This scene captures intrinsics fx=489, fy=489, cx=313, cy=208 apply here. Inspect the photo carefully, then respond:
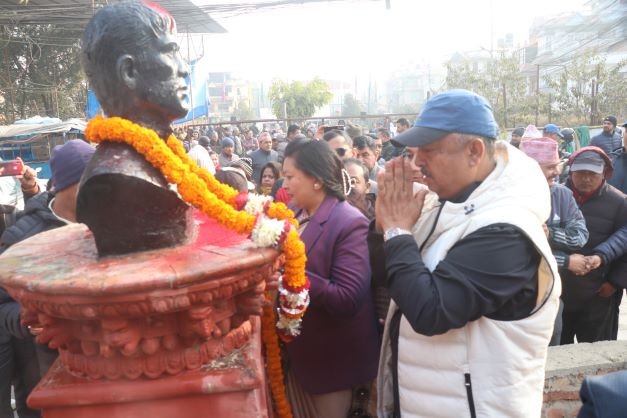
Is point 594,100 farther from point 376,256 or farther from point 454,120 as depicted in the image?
point 454,120

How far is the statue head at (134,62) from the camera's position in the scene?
140 cm

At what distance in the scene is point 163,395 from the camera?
4.24 feet

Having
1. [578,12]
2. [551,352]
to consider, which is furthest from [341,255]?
[578,12]

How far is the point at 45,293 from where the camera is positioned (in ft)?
3.76

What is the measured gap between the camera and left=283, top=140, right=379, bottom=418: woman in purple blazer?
2.05 meters

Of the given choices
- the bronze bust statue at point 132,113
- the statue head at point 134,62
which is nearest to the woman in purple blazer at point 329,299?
the bronze bust statue at point 132,113

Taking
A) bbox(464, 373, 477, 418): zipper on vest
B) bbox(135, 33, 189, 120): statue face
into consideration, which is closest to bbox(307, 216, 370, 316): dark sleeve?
bbox(464, 373, 477, 418): zipper on vest

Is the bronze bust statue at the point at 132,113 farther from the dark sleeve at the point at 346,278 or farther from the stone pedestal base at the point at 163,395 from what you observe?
the dark sleeve at the point at 346,278

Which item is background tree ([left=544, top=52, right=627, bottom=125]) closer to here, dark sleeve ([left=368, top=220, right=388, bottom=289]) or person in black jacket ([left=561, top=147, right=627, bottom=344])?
person in black jacket ([left=561, top=147, right=627, bottom=344])

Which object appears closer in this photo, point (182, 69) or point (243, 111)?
point (182, 69)

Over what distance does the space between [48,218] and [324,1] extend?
9593 millimetres

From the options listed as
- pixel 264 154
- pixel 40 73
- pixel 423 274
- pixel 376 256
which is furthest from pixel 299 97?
pixel 423 274

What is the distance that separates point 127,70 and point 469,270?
113 centimetres

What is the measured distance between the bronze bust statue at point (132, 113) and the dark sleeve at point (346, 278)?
0.71 metres
